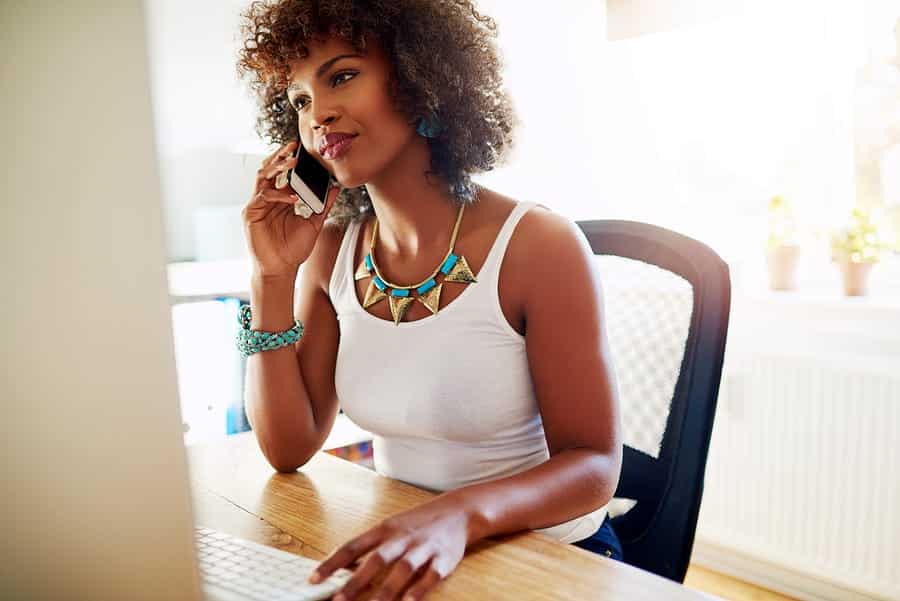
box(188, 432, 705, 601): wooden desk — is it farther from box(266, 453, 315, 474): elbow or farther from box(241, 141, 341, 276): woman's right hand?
box(241, 141, 341, 276): woman's right hand

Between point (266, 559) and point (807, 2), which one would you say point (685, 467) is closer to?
point (266, 559)

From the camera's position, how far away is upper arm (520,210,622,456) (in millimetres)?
903

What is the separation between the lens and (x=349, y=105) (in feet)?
3.38

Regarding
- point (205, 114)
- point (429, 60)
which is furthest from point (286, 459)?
point (205, 114)

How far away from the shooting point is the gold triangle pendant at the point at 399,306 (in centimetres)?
104

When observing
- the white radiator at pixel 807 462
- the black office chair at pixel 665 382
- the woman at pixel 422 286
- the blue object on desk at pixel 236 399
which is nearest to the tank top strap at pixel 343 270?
the woman at pixel 422 286

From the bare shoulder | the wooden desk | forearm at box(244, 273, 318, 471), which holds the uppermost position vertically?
the bare shoulder

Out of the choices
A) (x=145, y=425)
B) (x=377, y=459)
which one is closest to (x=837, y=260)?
(x=377, y=459)

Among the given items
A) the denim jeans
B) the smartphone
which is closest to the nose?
the smartphone

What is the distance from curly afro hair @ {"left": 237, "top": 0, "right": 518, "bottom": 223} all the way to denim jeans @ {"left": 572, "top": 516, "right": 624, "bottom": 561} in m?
0.47

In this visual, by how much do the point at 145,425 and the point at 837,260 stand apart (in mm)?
2090

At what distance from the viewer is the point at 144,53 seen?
0.26 meters

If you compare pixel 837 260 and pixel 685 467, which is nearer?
pixel 685 467

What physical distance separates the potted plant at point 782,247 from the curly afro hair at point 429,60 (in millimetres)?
1211
